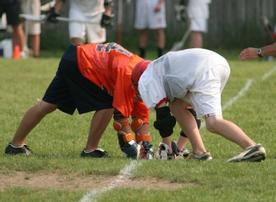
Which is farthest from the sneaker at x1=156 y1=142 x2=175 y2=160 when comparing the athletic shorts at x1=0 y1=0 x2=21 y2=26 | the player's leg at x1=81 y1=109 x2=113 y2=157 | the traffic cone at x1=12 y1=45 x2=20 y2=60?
the traffic cone at x1=12 y1=45 x2=20 y2=60

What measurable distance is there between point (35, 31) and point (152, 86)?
13.3 metres

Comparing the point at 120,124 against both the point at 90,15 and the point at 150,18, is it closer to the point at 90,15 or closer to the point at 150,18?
the point at 90,15

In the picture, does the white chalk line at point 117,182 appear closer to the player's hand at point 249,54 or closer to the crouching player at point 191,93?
the crouching player at point 191,93

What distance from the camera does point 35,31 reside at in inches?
865

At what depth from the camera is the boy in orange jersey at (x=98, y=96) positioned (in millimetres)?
9469

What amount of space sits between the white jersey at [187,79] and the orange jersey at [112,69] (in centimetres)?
28

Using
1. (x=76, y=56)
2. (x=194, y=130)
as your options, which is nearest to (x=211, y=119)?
(x=194, y=130)

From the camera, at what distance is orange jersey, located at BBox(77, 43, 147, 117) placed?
30.4 ft

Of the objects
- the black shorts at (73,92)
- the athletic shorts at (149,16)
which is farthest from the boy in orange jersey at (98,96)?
the athletic shorts at (149,16)

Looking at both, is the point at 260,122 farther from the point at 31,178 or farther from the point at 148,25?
the point at 148,25

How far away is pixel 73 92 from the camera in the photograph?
9.72 meters

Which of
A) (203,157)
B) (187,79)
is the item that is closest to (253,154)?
(203,157)

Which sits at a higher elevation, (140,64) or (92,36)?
(140,64)

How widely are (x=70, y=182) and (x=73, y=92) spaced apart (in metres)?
1.56
